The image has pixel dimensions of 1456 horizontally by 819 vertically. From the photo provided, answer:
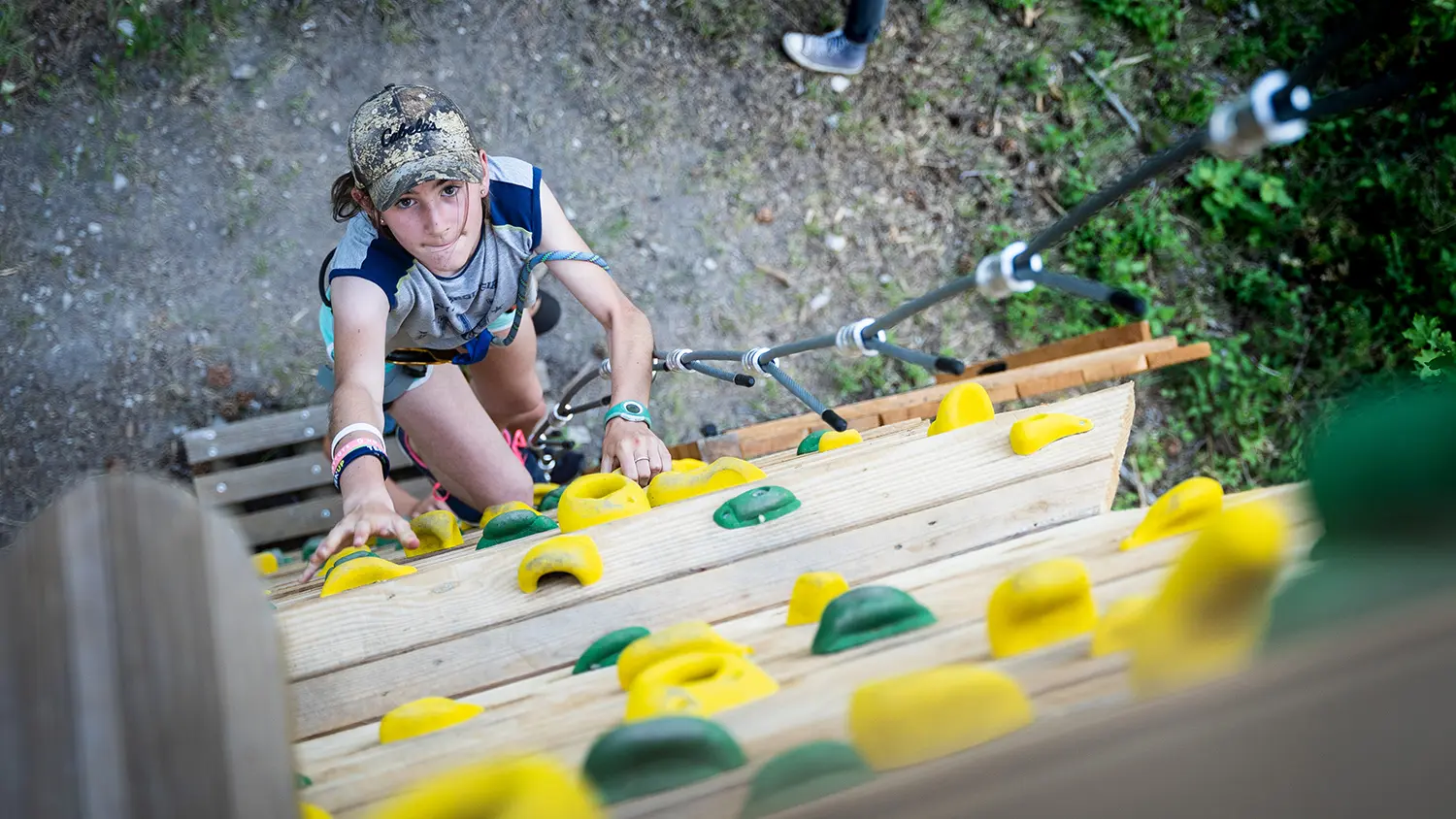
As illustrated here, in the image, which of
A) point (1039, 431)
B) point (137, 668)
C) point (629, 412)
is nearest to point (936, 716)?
point (137, 668)

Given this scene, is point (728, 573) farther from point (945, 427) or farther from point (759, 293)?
point (759, 293)

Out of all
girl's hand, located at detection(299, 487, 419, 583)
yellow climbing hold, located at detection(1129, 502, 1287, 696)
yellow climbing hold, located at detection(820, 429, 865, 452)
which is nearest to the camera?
yellow climbing hold, located at detection(1129, 502, 1287, 696)

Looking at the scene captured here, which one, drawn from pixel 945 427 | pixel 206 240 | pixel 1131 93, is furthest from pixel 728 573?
pixel 1131 93

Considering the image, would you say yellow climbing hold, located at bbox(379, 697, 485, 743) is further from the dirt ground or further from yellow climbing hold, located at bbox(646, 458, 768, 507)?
the dirt ground

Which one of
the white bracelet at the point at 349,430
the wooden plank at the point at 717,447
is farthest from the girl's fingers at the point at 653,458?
the wooden plank at the point at 717,447

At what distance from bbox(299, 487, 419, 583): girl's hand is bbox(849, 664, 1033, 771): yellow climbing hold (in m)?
1.31

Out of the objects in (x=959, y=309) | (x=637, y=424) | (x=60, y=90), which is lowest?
(x=637, y=424)

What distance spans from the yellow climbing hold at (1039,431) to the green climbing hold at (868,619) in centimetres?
54

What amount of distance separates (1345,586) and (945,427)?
3.38ft

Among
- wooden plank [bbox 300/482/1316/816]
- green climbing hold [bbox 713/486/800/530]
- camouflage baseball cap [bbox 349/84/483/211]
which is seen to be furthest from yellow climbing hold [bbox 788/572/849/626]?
camouflage baseball cap [bbox 349/84/483/211]

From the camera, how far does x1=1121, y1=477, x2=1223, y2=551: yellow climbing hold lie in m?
1.05

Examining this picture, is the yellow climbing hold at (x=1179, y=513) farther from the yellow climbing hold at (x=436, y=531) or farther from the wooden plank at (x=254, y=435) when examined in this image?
the wooden plank at (x=254, y=435)

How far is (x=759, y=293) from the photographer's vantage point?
158 inches

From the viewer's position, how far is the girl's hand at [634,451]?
2180 millimetres
